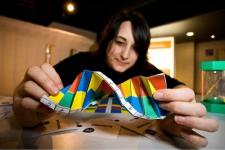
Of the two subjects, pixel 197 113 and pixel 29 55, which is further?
pixel 29 55

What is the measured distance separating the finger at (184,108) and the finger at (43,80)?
17cm

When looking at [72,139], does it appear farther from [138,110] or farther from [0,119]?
[0,119]

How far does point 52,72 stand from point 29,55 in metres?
2.69

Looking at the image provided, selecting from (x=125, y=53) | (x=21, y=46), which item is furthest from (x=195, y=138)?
(x=21, y=46)

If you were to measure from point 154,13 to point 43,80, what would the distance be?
2.32 meters

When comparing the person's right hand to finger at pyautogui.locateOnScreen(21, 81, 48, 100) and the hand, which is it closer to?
finger at pyautogui.locateOnScreen(21, 81, 48, 100)

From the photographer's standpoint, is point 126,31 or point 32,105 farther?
point 126,31

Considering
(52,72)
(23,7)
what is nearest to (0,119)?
(52,72)

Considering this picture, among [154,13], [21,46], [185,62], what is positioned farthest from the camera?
[185,62]

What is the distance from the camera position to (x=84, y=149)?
0.25 metres

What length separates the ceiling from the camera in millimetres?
2037

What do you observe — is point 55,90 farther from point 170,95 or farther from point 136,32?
point 136,32

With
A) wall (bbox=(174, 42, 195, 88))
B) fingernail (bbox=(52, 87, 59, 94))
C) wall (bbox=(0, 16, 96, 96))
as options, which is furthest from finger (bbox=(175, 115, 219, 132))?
wall (bbox=(174, 42, 195, 88))

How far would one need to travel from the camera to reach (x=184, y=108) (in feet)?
0.86
